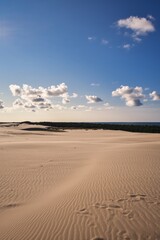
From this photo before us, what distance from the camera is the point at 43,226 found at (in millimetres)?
5984

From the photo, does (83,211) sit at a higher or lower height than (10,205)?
higher

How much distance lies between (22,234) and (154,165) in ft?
28.0

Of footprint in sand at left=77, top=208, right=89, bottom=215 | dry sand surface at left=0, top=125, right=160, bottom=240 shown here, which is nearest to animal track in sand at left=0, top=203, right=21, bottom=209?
dry sand surface at left=0, top=125, right=160, bottom=240

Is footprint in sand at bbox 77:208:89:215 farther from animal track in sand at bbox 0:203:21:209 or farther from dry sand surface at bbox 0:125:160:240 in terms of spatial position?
animal track in sand at bbox 0:203:21:209

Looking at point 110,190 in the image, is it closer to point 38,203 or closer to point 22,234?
point 38,203

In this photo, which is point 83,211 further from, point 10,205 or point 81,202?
point 10,205

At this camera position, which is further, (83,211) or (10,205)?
(10,205)

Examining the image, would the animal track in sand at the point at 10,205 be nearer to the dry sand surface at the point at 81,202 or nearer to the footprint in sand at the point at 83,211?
the dry sand surface at the point at 81,202

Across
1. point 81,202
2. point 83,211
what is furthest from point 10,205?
point 83,211

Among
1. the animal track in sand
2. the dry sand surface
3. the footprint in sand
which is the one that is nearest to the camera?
the dry sand surface

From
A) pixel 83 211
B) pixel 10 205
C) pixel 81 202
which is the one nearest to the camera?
pixel 83 211

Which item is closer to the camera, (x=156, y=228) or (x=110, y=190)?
(x=156, y=228)

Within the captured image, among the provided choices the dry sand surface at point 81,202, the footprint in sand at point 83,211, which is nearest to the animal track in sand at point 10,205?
the dry sand surface at point 81,202

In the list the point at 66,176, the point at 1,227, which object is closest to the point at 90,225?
the point at 1,227
